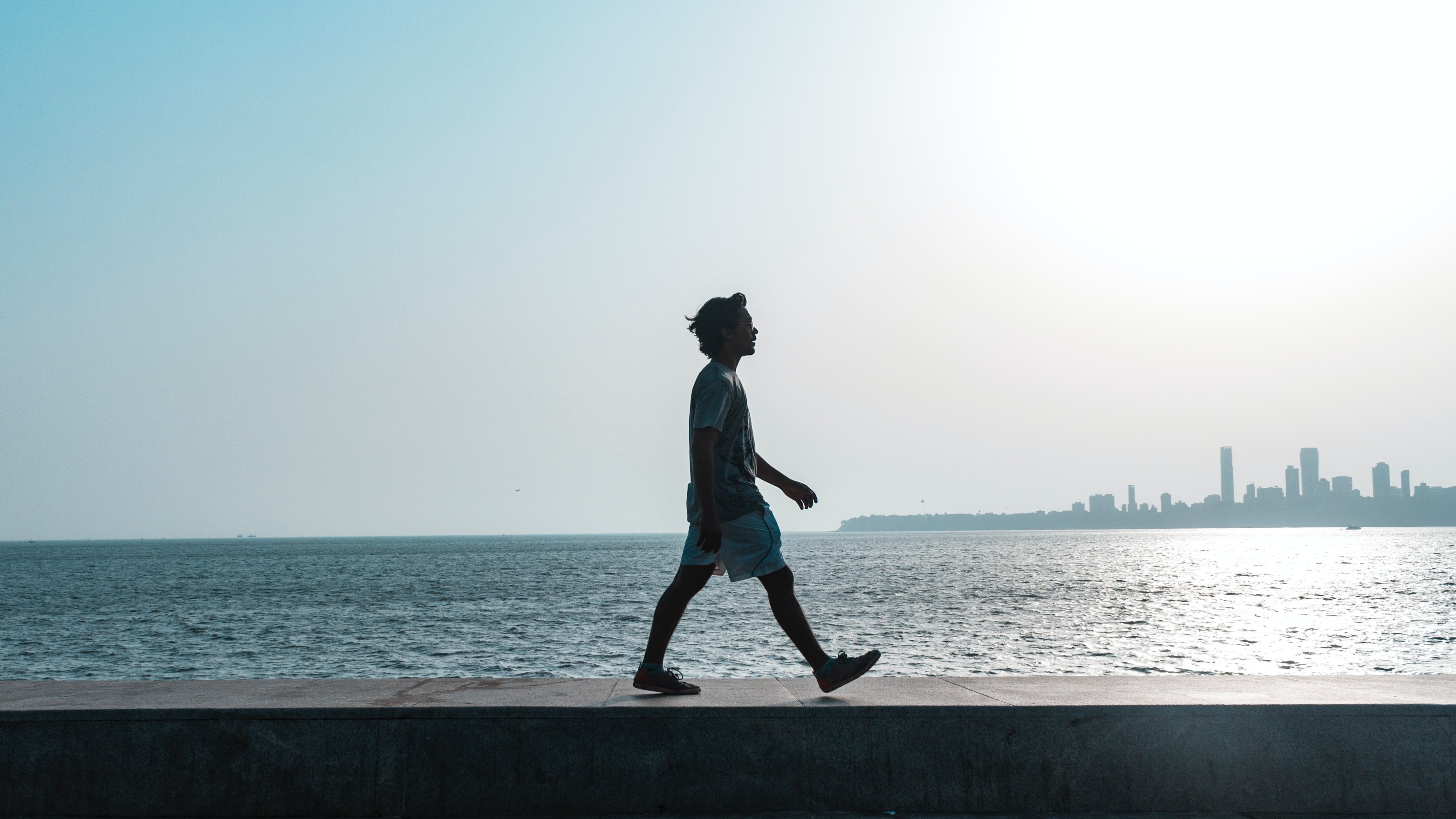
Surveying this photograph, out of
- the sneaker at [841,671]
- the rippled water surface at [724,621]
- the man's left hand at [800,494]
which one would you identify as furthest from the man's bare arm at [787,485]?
the rippled water surface at [724,621]

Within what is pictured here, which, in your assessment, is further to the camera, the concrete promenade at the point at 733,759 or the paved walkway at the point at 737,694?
the paved walkway at the point at 737,694

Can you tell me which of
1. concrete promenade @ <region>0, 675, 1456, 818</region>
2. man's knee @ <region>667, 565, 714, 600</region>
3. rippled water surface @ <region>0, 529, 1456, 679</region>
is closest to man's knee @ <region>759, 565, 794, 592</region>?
man's knee @ <region>667, 565, 714, 600</region>

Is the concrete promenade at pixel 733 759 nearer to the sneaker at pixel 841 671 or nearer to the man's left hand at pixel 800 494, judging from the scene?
the sneaker at pixel 841 671

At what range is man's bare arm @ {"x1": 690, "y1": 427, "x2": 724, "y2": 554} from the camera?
4270 millimetres

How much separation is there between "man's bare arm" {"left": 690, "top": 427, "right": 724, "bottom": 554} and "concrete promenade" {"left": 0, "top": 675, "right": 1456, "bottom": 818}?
2.42 feet

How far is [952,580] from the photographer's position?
58781 millimetres

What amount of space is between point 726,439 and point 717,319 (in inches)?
22.3

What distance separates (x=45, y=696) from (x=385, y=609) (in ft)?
125

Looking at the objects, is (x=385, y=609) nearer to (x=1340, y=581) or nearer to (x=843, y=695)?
(x=843, y=695)

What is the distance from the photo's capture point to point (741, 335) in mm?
4652

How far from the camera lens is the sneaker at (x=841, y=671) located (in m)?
4.28

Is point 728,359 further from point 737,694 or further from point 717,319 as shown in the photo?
point 737,694

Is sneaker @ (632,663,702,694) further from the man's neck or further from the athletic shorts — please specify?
the man's neck

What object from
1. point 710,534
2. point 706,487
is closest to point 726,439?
point 706,487
